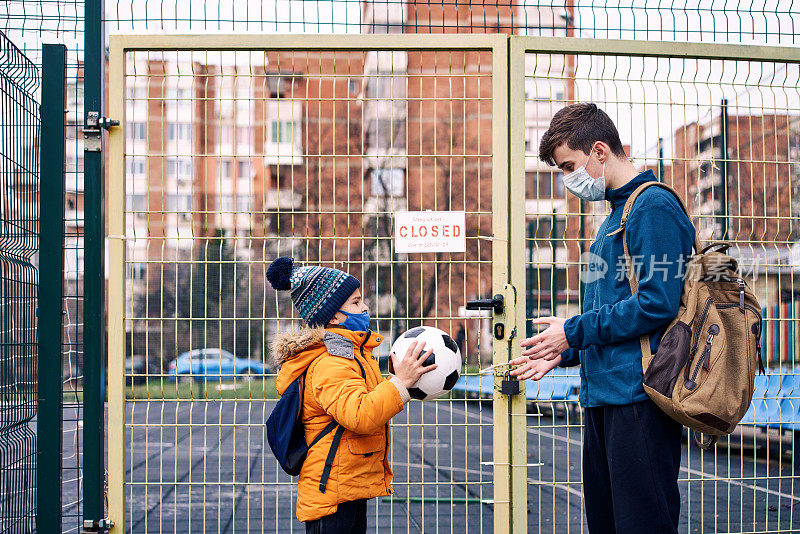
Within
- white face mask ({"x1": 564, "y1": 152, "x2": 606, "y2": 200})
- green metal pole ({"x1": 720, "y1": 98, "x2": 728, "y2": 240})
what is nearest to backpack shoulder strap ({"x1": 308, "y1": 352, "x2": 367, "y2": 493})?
white face mask ({"x1": 564, "y1": 152, "x2": 606, "y2": 200})

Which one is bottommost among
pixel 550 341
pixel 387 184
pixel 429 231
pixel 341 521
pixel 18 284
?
pixel 341 521

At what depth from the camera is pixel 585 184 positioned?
305 cm

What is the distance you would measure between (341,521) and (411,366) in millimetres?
682

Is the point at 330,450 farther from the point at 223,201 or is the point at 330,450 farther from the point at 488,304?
the point at 223,201

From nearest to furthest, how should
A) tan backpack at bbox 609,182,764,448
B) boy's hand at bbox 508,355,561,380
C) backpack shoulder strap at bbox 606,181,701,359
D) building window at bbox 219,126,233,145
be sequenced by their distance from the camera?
tan backpack at bbox 609,182,764,448 < backpack shoulder strap at bbox 606,181,701,359 < boy's hand at bbox 508,355,561,380 < building window at bbox 219,126,233,145

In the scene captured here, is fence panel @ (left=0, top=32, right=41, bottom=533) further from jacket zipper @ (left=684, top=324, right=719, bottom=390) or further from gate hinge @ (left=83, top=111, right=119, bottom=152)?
jacket zipper @ (left=684, top=324, right=719, bottom=390)

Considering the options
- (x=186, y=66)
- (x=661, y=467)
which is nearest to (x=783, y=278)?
(x=661, y=467)

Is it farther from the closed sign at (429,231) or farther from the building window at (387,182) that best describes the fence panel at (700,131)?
the building window at (387,182)

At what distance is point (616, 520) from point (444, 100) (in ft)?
7.82

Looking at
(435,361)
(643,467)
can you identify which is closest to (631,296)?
(643,467)

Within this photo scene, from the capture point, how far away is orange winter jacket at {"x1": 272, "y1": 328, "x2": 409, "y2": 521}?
2.87 metres

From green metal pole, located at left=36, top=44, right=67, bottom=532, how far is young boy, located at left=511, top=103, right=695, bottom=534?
250 cm

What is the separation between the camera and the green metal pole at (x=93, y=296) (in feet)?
12.9

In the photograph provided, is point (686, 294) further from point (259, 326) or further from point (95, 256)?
point (95, 256)
